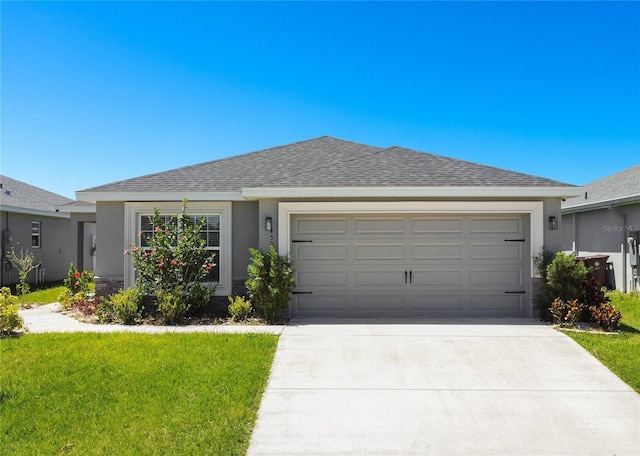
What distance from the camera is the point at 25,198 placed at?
17938 millimetres

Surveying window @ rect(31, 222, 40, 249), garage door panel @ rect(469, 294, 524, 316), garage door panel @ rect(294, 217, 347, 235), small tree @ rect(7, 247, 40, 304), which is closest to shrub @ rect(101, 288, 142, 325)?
garage door panel @ rect(294, 217, 347, 235)

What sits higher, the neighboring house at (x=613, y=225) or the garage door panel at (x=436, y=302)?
the neighboring house at (x=613, y=225)

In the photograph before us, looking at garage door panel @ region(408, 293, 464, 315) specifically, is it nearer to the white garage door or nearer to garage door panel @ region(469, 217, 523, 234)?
the white garage door

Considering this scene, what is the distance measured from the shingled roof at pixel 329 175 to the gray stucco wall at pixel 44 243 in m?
7.94

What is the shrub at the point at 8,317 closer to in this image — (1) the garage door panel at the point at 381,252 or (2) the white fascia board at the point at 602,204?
(1) the garage door panel at the point at 381,252

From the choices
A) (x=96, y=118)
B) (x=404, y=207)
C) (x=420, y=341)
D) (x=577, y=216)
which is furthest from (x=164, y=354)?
(x=577, y=216)

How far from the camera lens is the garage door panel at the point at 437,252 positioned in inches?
360

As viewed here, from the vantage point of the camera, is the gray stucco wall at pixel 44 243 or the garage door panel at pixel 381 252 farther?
the gray stucco wall at pixel 44 243

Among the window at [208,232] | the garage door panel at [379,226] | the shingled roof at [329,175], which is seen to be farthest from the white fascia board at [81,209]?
the garage door panel at [379,226]

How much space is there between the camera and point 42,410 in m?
4.66

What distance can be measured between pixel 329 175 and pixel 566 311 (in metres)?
5.32

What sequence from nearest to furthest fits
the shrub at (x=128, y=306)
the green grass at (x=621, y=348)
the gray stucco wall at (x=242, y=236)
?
the green grass at (x=621, y=348) → the shrub at (x=128, y=306) → the gray stucco wall at (x=242, y=236)

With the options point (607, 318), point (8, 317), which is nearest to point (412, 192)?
point (607, 318)

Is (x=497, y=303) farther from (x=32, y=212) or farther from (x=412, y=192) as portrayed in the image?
(x=32, y=212)
